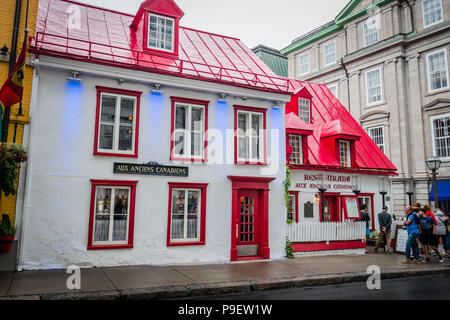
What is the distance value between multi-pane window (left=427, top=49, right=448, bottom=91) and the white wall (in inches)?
754

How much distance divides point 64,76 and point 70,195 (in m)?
3.62

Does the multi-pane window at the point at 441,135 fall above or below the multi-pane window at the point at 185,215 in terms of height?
above

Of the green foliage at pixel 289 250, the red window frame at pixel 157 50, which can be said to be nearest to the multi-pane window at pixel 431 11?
the red window frame at pixel 157 50

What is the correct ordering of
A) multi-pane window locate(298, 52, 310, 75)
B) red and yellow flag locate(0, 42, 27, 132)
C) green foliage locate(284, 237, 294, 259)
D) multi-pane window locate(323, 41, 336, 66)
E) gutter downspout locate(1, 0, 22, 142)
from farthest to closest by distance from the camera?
1. multi-pane window locate(298, 52, 310, 75)
2. multi-pane window locate(323, 41, 336, 66)
3. green foliage locate(284, 237, 294, 259)
4. gutter downspout locate(1, 0, 22, 142)
5. red and yellow flag locate(0, 42, 27, 132)

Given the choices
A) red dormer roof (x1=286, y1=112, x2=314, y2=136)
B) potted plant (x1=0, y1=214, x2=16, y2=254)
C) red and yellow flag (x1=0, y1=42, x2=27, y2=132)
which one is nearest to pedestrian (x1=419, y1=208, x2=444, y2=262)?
red dormer roof (x1=286, y1=112, x2=314, y2=136)

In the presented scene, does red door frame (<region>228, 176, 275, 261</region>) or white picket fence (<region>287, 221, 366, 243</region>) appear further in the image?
white picket fence (<region>287, 221, 366, 243</region>)

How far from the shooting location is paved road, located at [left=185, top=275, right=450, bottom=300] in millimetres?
7664

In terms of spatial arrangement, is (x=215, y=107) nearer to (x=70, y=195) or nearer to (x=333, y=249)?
(x=70, y=195)

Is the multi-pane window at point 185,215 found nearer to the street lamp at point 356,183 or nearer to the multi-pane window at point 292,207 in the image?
the multi-pane window at point 292,207

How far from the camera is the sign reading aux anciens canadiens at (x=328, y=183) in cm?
1524

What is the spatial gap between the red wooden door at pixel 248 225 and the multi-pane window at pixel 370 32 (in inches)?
832

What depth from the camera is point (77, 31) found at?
12.4 meters

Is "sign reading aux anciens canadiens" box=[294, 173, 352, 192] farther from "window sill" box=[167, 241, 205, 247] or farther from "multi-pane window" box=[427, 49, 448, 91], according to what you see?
"multi-pane window" box=[427, 49, 448, 91]
